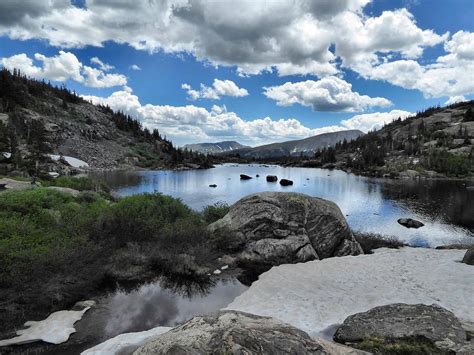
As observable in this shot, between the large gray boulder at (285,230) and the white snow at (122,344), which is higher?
the large gray boulder at (285,230)

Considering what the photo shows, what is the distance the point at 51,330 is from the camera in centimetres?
1107

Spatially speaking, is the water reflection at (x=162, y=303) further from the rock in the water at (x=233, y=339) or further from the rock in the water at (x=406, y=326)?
the rock in the water at (x=406, y=326)

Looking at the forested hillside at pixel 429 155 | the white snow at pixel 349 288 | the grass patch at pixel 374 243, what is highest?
the forested hillside at pixel 429 155

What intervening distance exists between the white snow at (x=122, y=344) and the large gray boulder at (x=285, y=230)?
9531 millimetres

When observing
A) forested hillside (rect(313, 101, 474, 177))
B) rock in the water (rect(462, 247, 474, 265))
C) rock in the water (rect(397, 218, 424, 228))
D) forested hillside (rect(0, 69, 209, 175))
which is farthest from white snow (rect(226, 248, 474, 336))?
forested hillside (rect(313, 101, 474, 177))

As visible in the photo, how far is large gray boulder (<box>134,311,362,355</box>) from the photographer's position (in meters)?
6.88

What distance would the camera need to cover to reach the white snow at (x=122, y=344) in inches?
384

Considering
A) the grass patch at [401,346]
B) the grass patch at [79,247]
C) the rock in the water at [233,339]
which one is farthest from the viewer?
the grass patch at [79,247]

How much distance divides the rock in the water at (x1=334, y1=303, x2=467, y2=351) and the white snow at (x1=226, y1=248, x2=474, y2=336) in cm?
124

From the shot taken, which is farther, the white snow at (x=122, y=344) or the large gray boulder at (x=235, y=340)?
the white snow at (x=122, y=344)

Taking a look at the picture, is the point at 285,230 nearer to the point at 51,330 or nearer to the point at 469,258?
the point at 469,258

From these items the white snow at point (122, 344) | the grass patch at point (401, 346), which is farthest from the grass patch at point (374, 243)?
the white snow at point (122, 344)

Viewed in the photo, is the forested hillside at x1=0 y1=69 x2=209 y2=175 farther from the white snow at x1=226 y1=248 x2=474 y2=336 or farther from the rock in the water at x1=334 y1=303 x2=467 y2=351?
the rock in the water at x1=334 y1=303 x2=467 y2=351

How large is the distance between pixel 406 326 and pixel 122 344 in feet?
30.5
